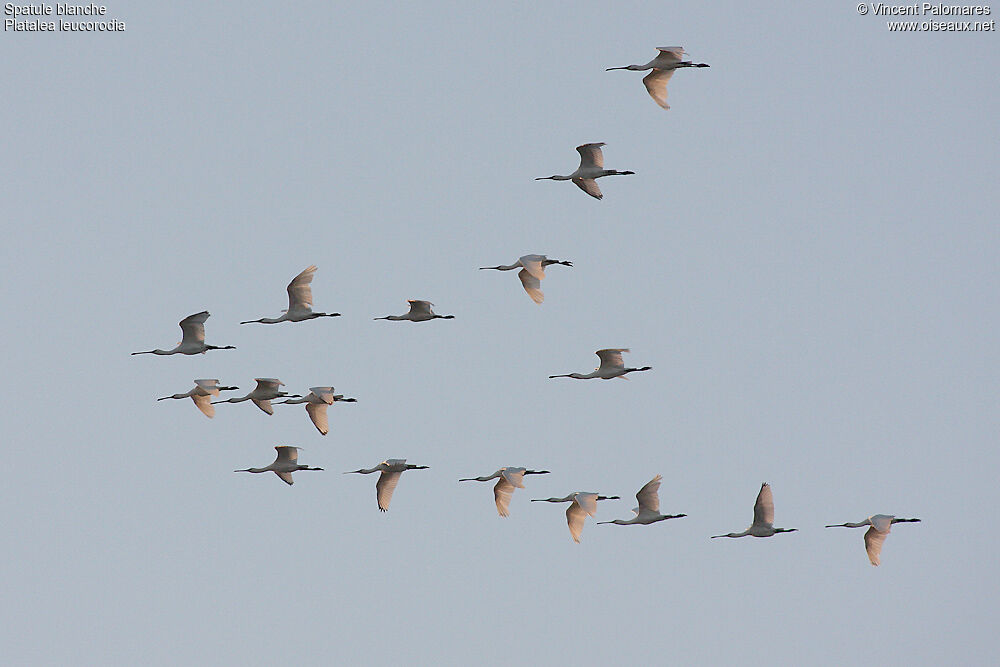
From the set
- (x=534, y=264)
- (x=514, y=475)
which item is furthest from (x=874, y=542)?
(x=534, y=264)

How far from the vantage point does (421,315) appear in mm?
65312

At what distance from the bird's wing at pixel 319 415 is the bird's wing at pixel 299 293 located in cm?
287

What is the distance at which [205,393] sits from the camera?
220 ft

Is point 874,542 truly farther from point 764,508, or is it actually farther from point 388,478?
point 388,478

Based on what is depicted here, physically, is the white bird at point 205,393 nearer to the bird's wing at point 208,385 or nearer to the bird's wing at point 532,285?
the bird's wing at point 208,385

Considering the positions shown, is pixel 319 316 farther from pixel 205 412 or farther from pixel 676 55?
pixel 676 55

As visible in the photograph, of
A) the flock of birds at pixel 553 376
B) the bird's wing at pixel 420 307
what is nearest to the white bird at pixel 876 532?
the flock of birds at pixel 553 376

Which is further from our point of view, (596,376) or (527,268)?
(596,376)

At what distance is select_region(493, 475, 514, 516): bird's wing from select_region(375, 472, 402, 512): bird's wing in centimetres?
344

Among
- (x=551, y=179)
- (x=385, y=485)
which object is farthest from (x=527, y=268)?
(x=385, y=485)

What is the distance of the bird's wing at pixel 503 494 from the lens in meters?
63.2

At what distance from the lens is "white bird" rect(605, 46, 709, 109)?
60.6 metres

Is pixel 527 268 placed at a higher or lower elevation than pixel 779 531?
higher

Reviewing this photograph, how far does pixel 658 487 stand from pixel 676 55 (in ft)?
37.1
